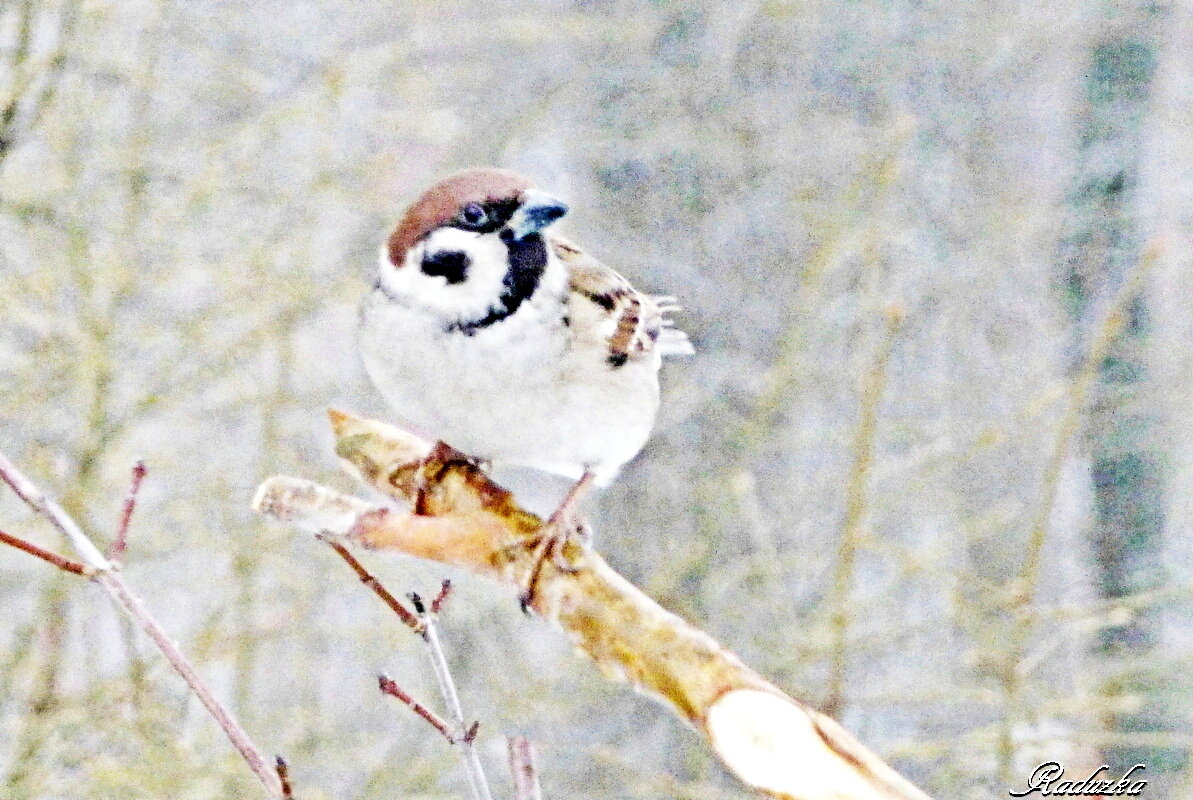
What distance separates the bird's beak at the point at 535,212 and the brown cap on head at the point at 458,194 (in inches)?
0.8

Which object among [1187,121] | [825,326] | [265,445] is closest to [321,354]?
[265,445]

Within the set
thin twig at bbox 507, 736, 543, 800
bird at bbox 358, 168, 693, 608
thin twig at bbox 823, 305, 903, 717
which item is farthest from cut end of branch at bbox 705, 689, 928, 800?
thin twig at bbox 823, 305, 903, 717

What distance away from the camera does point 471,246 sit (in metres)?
1.99

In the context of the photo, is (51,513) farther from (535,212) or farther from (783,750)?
(535,212)

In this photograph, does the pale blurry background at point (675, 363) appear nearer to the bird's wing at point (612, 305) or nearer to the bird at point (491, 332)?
the bird's wing at point (612, 305)

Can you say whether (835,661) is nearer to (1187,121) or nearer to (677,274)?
(677,274)

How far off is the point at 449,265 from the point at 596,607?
0.64 m

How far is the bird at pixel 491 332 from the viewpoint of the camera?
1965 millimetres

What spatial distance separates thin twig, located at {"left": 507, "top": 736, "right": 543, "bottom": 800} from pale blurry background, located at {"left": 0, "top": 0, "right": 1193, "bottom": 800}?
4.91ft

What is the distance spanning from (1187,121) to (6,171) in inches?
130

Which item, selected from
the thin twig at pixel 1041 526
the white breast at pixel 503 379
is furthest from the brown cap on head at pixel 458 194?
the thin twig at pixel 1041 526

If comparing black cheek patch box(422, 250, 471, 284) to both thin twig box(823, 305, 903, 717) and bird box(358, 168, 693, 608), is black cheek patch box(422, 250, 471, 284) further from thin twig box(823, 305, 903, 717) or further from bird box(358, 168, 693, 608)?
thin twig box(823, 305, 903, 717)

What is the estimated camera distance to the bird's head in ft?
6.38

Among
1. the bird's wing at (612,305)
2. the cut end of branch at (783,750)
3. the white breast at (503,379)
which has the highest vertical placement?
the bird's wing at (612,305)
